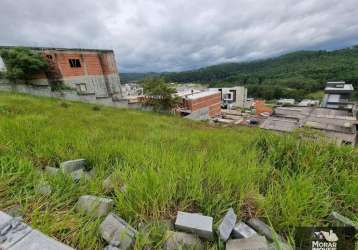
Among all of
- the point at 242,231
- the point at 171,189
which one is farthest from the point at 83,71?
the point at 242,231

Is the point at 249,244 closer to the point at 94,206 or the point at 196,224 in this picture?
the point at 196,224

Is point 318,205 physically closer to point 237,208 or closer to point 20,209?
point 237,208

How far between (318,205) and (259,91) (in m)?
63.4

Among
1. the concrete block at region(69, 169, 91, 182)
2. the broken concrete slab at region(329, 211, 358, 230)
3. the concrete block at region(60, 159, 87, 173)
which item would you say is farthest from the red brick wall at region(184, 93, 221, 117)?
the broken concrete slab at region(329, 211, 358, 230)

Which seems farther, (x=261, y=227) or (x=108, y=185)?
(x=108, y=185)

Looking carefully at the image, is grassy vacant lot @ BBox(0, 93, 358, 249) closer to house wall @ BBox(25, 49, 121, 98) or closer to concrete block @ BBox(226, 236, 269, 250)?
concrete block @ BBox(226, 236, 269, 250)

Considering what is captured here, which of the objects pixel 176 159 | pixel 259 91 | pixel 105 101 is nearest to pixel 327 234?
pixel 176 159

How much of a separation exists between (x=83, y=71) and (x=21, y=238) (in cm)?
1775

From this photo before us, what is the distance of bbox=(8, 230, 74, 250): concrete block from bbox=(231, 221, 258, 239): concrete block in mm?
980

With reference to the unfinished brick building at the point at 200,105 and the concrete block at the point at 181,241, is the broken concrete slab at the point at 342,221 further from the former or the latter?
the unfinished brick building at the point at 200,105

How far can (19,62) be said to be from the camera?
12.0m

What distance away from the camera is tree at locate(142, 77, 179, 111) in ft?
57.9

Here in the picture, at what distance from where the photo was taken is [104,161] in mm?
1949

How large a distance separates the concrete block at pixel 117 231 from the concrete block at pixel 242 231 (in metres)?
0.66
